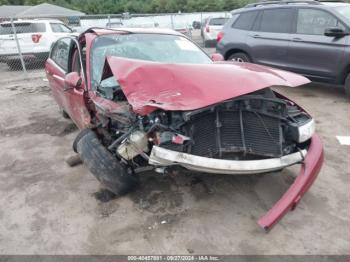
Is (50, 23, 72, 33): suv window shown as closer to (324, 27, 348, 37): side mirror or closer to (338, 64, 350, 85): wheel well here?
(324, 27, 348, 37): side mirror

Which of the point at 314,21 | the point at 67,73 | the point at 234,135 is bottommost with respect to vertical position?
the point at 234,135

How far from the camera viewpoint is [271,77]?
3090 millimetres

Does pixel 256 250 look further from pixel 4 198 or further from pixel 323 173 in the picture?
pixel 4 198

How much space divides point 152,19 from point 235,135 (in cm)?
1710

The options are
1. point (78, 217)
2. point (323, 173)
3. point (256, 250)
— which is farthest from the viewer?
point (323, 173)

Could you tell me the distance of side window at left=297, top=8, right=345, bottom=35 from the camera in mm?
6254

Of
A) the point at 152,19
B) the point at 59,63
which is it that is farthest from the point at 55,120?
the point at 152,19

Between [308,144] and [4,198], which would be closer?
[308,144]

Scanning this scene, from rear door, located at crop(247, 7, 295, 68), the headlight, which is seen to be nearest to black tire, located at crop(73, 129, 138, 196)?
the headlight

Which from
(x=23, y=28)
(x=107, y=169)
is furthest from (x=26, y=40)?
(x=107, y=169)

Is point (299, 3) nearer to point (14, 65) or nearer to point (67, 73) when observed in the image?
point (67, 73)

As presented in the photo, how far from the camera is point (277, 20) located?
7.11 meters

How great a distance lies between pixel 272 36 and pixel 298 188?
16.7 feet

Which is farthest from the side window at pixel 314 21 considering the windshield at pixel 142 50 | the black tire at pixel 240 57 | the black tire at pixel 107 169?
the black tire at pixel 107 169
